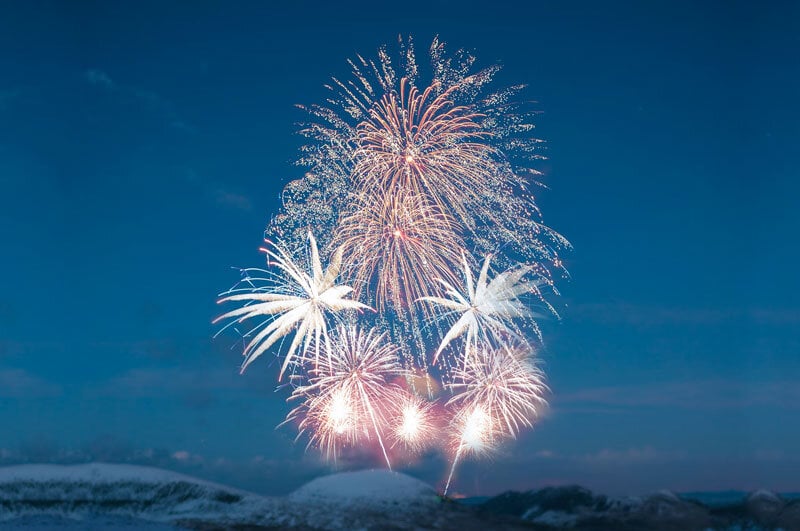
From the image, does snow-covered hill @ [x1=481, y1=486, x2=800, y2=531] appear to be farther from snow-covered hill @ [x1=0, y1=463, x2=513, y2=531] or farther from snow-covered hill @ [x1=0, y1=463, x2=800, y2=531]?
snow-covered hill @ [x1=0, y1=463, x2=513, y2=531]

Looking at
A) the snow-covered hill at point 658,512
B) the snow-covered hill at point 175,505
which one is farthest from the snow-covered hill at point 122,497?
the snow-covered hill at point 658,512

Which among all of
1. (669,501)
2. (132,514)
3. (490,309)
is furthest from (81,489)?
(669,501)

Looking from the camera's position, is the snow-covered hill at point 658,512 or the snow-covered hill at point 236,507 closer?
the snow-covered hill at point 236,507

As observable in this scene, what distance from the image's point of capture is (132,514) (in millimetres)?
52500

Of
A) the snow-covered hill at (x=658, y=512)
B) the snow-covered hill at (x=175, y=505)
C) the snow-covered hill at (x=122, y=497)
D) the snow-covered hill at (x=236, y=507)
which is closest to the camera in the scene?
the snow-covered hill at (x=175, y=505)

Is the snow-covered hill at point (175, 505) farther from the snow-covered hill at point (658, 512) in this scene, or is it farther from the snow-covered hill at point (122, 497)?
the snow-covered hill at point (658, 512)

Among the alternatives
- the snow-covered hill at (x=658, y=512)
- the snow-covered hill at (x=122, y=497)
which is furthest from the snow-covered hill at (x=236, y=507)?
the snow-covered hill at (x=658, y=512)

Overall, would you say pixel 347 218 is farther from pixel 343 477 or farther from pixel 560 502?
pixel 560 502

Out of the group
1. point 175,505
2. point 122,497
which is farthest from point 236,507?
point 122,497

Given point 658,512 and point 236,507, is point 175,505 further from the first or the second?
point 658,512

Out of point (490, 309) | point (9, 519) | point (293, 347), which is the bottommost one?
point (9, 519)

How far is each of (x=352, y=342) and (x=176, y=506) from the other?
66.8ft

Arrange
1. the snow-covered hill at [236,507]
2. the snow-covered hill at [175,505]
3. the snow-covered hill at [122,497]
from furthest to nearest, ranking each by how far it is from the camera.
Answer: the snow-covered hill at [122,497] → the snow-covered hill at [236,507] → the snow-covered hill at [175,505]

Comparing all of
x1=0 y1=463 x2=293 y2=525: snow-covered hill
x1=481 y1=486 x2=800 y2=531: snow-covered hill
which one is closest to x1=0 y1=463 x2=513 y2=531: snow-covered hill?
x1=0 y1=463 x2=293 y2=525: snow-covered hill
